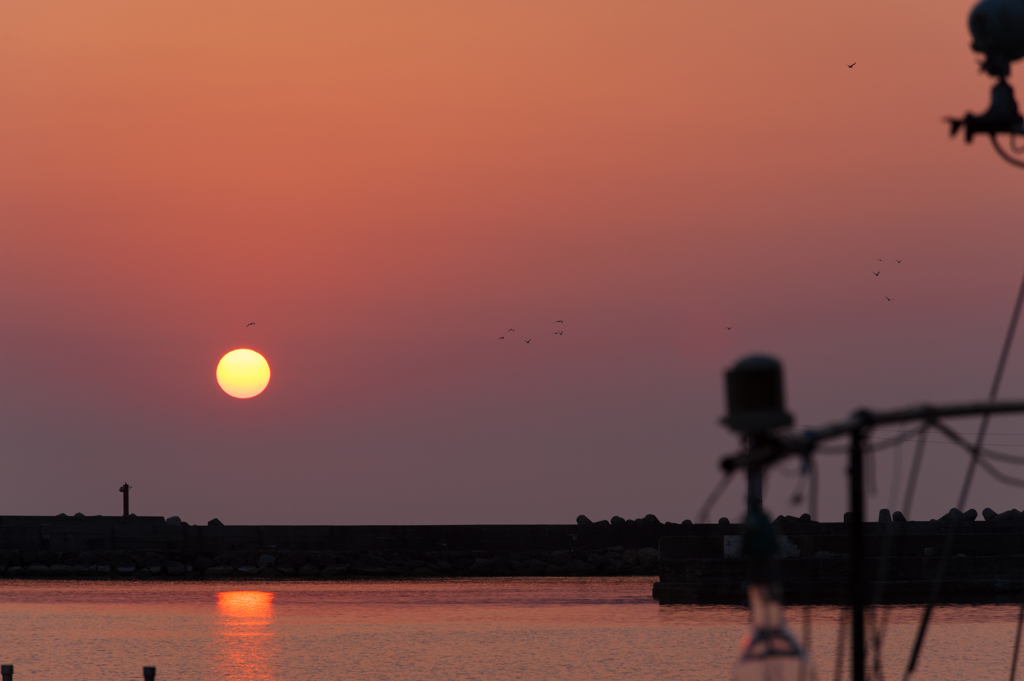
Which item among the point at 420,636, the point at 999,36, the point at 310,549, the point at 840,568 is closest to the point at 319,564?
the point at 310,549

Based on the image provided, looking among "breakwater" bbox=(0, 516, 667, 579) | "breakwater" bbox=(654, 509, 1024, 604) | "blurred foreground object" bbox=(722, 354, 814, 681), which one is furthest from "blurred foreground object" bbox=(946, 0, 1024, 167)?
"breakwater" bbox=(0, 516, 667, 579)

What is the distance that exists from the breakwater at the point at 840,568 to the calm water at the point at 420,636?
1.66 metres

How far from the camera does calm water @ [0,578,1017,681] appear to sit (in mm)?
45188

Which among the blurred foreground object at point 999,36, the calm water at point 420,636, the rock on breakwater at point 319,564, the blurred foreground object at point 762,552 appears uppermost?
the blurred foreground object at point 999,36

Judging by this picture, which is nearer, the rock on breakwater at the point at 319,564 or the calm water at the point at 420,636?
the calm water at the point at 420,636

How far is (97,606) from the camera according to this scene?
7294cm

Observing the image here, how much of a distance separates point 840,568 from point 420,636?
18.2 meters

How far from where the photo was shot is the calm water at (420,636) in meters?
45.2

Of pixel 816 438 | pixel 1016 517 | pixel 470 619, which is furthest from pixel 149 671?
pixel 1016 517

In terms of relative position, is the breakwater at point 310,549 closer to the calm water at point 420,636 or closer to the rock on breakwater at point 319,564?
the rock on breakwater at point 319,564

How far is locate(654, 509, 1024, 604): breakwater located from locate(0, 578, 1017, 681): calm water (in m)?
1.66

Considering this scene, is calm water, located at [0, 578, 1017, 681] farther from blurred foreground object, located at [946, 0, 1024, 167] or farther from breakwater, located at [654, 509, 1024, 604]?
blurred foreground object, located at [946, 0, 1024, 167]

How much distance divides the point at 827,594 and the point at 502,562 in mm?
41352

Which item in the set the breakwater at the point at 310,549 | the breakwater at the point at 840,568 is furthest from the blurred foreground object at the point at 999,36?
the breakwater at the point at 310,549
